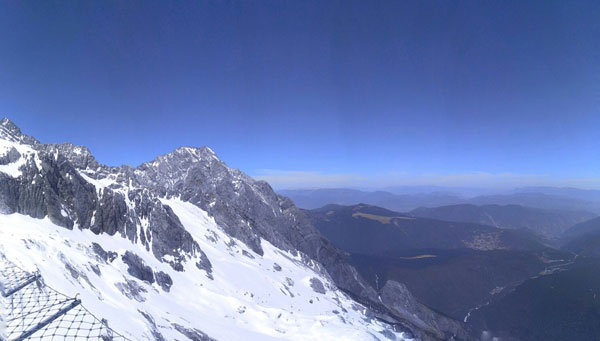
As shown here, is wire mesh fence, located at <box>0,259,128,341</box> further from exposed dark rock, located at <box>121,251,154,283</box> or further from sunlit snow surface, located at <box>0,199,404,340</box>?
exposed dark rock, located at <box>121,251,154,283</box>

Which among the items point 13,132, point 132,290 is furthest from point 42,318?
point 13,132

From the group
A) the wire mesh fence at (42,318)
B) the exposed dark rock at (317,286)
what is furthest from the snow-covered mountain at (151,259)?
the wire mesh fence at (42,318)

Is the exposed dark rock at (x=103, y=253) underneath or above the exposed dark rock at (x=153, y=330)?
above

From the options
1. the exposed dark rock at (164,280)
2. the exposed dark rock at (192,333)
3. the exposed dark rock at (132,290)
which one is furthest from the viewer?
the exposed dark rock at (164,280)

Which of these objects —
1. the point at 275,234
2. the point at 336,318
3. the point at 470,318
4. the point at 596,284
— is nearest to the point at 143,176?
the point at 275,234

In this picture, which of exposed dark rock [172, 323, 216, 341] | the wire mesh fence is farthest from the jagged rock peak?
the wire mesh fence

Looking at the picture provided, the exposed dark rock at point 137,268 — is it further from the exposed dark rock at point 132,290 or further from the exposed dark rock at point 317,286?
the exposed dark rock at point 317,286

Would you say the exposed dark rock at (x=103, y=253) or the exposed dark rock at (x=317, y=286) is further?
the exposed dark rock at (x=317, y=286)
